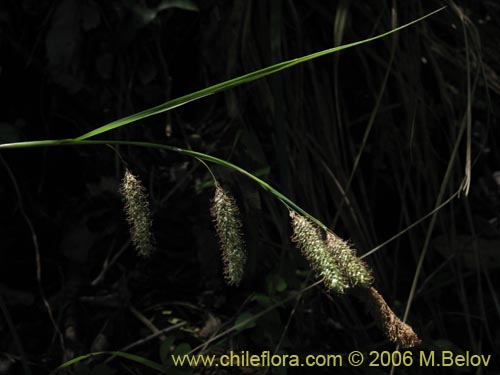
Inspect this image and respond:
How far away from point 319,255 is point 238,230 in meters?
0.14

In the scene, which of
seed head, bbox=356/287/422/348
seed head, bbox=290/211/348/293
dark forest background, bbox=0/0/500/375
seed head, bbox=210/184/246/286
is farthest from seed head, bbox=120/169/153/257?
dark forest background, bbox=0/0/500/375

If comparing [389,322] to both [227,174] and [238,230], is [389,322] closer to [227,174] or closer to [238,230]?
[238,230]

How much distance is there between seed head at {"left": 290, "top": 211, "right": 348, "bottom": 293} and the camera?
0.97m

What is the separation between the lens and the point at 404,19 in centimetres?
201

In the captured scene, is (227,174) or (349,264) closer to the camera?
(349,264)

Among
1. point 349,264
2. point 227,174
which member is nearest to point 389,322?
point 349,264

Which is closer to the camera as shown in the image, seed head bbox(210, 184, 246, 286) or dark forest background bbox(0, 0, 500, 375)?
seed head bbox(210, 184, 246, 286)

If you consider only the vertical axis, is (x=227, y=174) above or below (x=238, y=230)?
below

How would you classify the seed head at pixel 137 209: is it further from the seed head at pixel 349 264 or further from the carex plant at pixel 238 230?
the seed head at pixel 349 264

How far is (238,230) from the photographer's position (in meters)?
1.06

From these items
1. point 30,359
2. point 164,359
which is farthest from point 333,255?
point 30,359

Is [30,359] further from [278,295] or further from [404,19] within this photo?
[404,19]

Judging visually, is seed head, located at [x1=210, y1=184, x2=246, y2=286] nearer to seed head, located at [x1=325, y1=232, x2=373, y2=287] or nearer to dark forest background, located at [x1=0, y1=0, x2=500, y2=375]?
seed head, located at [x1=325, y1=232, x2=373, y2=287]

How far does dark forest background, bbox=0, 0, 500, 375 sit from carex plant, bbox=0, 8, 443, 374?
608 mm
